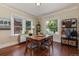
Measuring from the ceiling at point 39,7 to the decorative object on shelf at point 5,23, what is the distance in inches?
8.8

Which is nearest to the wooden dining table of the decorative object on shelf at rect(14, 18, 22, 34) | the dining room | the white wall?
the dining room

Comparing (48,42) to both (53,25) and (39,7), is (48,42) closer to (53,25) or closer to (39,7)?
(53,25)

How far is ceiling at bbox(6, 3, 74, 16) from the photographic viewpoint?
1162 millimetres

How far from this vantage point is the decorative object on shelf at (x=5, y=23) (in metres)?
1.16

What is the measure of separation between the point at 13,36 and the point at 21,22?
0.25 meters

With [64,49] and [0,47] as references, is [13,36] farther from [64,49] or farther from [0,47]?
[64,49]

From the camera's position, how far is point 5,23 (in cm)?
119

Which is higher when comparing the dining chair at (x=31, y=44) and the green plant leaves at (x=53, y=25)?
the green plant leaves at (x=53, y=25)

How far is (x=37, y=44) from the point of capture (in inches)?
53.9

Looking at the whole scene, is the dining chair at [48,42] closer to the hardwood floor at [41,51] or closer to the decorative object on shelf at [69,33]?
the hardwood floor at [41,51]

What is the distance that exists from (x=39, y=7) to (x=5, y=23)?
22.4 inches

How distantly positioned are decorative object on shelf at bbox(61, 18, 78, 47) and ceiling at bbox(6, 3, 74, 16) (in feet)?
0.84

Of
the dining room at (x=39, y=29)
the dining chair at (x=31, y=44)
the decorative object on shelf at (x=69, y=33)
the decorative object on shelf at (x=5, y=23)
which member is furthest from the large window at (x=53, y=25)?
the decorative object on shelf at (x=5, y=23)

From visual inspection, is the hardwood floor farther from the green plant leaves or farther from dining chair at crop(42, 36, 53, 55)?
the green plant leaves
